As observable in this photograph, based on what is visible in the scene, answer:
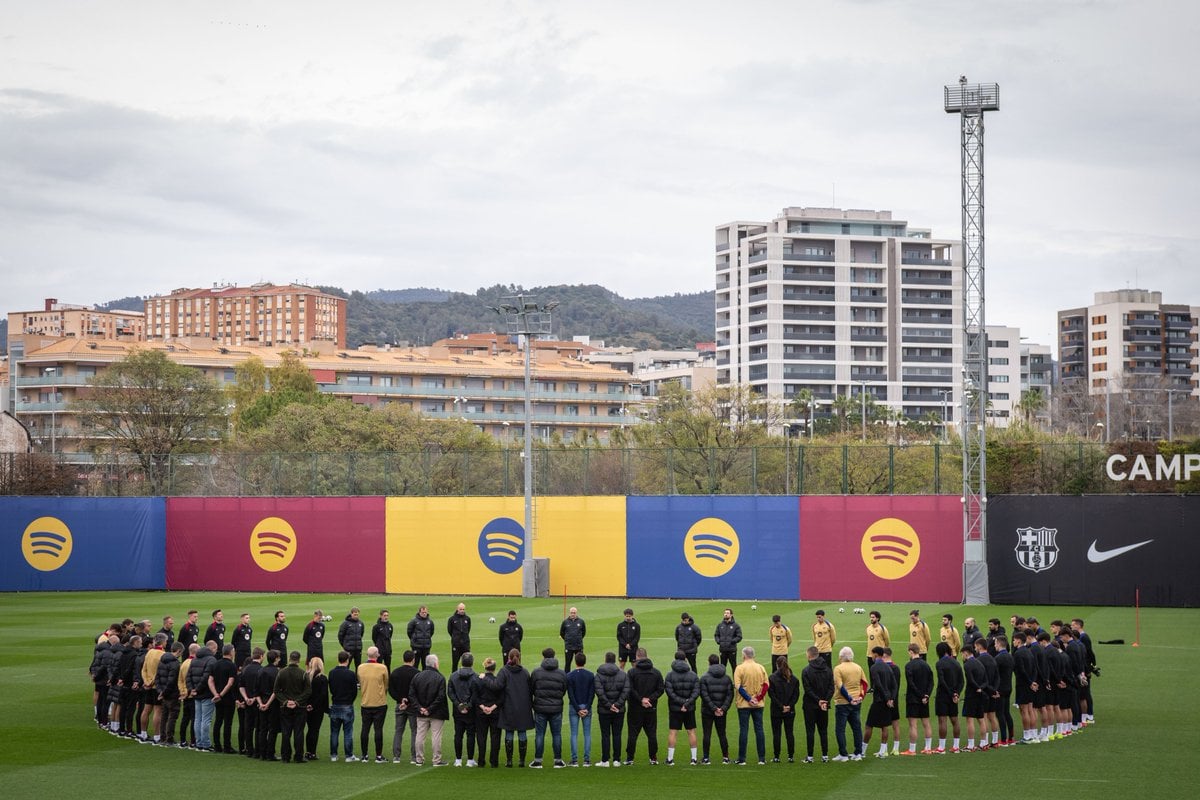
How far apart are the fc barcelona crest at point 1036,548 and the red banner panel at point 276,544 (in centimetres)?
2358

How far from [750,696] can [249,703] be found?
702 cm

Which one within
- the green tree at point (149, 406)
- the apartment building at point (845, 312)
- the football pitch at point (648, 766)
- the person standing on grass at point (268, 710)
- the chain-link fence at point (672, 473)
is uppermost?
the apartment building at point (845, 312)

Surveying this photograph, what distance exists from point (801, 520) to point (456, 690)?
→ 1194 inches

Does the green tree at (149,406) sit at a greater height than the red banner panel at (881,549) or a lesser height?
greater

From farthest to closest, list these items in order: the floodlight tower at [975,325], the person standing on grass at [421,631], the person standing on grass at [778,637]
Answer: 1. the floodlight tower at [975,325]
2. the person standing on grass at [421,631]
3. the person standing on grass at [778,637]

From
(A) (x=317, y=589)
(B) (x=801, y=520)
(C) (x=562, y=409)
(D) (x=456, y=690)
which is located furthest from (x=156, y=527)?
(C) (x=562, y=409)

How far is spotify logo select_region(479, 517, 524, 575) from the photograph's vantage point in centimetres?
5131

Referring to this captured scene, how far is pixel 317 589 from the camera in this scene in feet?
176

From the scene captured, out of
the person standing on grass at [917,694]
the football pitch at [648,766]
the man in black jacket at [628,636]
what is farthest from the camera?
the man in black jacket at [628,636]

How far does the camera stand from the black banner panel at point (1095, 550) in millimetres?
42938

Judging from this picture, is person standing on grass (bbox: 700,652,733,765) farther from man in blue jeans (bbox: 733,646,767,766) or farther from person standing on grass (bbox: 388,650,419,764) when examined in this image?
person standing on grass (bbox: 388,650,419,764)

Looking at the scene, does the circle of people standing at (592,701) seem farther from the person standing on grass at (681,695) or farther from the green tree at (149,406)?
the green tree at (149,406)

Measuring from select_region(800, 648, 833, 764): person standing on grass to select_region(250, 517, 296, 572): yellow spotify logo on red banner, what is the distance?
3846 centimetres

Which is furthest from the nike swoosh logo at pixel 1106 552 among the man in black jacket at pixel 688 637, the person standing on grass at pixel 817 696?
the person standing on grass at pixel 817 696
